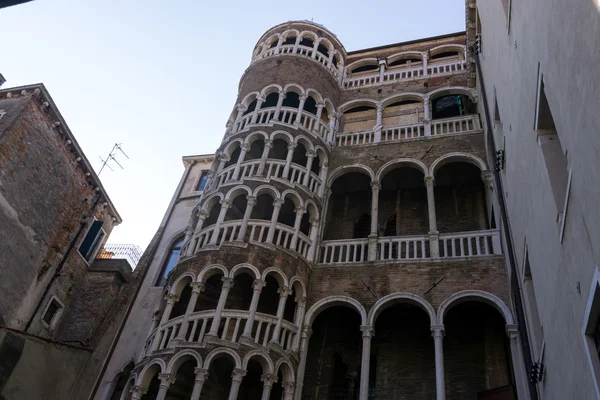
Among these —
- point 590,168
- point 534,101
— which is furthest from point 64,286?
point 590,168

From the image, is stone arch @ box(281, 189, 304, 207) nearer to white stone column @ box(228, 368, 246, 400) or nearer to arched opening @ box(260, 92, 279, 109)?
arched opening @ box(260, 92, 279, 109)

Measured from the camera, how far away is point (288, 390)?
504 inches

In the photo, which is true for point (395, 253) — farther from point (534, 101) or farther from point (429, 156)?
point (534, 101)

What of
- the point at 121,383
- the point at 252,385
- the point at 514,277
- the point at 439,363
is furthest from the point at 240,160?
the point at 514,277

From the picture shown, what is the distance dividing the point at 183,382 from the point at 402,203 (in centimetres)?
951

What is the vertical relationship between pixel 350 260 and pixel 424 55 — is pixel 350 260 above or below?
below

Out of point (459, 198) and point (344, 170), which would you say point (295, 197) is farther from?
point (459, 198)

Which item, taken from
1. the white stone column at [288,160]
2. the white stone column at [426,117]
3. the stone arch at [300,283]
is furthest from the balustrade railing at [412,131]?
the stone arch at [300,283]

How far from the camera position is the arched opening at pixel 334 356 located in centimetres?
1407

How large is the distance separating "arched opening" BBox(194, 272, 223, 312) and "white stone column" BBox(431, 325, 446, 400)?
6.14m

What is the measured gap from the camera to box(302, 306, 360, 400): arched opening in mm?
14070

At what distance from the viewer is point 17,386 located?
43.6ft

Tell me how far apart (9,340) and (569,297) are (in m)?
13.2

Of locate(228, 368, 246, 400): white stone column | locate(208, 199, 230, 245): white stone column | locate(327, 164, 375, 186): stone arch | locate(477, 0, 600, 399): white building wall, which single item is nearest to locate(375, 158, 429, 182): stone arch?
locate(327, 164, 375, 186): stone arch
